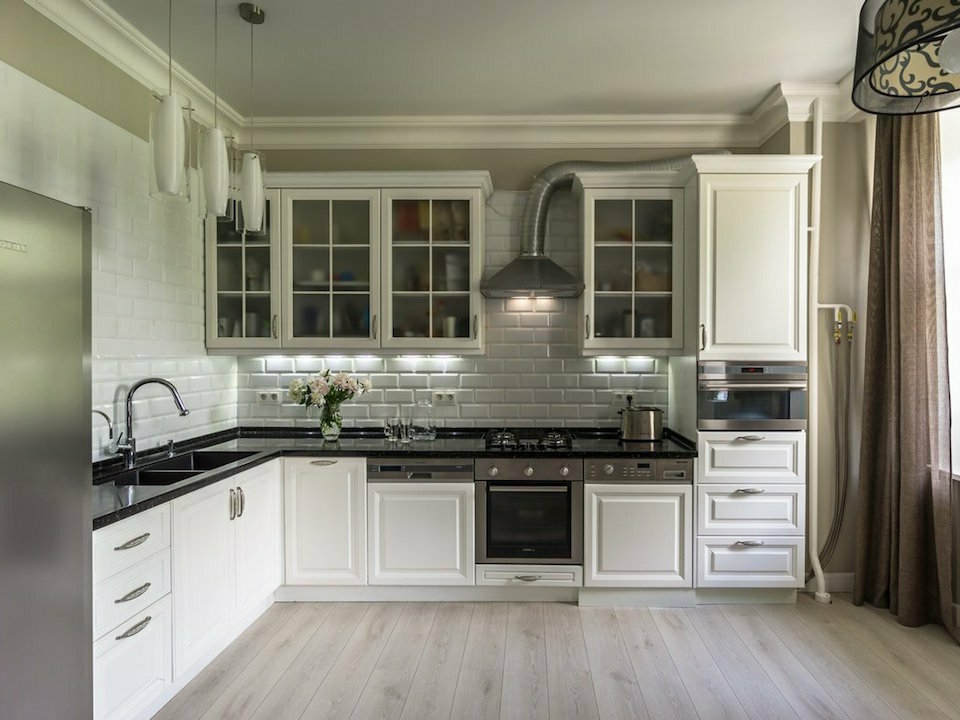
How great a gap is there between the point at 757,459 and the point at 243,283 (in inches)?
127

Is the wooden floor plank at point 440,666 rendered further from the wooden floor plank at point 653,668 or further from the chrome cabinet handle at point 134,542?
the chrome cabinet handle at point 134,542

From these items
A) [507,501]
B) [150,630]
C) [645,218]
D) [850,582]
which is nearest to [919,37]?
[645,218]

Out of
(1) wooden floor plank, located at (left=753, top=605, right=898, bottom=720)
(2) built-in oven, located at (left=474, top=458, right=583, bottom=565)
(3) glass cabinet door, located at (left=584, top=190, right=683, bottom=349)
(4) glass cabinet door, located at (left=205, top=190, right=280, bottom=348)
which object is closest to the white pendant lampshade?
(4) glass cabinet door, located at (left=205, top=190, right=280, bottom=348)

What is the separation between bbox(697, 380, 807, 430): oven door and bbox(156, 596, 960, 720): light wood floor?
3.40 feet

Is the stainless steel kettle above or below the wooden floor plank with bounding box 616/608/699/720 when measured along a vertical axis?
above

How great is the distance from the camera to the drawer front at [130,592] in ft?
6.47

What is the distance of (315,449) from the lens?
3.42 metres

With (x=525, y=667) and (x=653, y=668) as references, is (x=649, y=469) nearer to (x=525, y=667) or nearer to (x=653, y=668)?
(x=653, y=668)

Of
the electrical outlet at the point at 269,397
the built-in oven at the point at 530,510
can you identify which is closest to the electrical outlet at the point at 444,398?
the built-in oven at the point at 530,510

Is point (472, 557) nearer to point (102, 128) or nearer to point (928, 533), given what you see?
point (928, 533)

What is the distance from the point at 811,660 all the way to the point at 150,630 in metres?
2.85

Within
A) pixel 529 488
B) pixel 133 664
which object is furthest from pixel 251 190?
pixel 529 488

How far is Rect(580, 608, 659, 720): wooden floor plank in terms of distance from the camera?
2400 millimetres

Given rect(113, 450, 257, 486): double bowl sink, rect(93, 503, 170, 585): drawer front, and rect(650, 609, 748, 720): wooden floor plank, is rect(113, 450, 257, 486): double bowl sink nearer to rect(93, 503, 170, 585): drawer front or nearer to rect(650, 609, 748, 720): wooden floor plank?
rect(93, 503, 170, 585): drawer front
